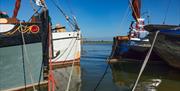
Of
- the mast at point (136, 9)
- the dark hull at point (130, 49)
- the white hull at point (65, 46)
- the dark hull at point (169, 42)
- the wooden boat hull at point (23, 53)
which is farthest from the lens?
the mast at point (136, 9)

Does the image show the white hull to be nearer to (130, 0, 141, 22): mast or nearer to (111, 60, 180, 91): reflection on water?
(111, 60, 180, 91): reflection on water

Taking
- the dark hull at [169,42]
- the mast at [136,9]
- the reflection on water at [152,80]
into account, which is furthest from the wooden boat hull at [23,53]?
the mast at [136,9]

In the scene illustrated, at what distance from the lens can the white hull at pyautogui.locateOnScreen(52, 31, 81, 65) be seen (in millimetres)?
16250

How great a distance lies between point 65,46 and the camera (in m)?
16.7

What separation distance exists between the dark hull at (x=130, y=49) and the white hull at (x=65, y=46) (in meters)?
2.76

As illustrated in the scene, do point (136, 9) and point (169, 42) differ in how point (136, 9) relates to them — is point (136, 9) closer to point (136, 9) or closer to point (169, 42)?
point (136, 9)

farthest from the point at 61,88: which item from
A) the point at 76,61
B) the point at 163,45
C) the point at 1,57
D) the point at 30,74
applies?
the point at 76,61

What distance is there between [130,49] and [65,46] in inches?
166

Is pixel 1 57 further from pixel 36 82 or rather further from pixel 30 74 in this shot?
pixel 36 82

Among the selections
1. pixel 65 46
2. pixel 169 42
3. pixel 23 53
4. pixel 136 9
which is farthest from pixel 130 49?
pixel 23 53

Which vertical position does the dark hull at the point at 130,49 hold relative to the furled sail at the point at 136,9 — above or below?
below

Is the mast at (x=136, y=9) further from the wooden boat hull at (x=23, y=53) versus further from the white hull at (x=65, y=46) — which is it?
the wooden boat hull at (x=23, y=53)

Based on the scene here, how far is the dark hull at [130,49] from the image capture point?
1648cm

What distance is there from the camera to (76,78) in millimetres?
12359
